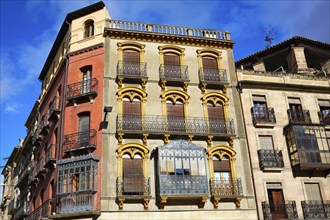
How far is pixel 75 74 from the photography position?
24375 mm

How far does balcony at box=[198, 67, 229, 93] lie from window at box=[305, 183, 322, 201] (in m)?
8.43

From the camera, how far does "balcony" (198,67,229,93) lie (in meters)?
24.4

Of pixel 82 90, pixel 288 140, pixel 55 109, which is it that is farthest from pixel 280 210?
pixel 55 109

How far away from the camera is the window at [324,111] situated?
1013 inches

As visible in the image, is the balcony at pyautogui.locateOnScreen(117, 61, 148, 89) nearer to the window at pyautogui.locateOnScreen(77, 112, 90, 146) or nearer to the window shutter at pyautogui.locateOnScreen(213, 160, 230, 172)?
the window at pyautogui.locateOnScreen(77, 112, 90, 146)

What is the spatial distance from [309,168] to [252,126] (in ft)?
14.3

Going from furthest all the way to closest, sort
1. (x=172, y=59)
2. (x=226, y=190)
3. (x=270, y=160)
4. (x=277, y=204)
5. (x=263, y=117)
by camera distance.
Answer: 1. (x=172, y=59)
2. (x=263, y=117)
3. (x=270, y=160)
4. (x=277, y=204)
5. (x=226, y=190)

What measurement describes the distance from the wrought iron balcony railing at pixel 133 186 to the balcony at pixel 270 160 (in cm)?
745

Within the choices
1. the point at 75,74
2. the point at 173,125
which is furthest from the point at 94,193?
the point at 75,74

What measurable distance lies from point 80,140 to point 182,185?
6.71m

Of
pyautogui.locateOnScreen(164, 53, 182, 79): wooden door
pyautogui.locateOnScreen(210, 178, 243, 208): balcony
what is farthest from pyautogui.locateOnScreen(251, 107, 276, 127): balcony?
pyautogui.locateOnScreen(164, 53, 182, 79): wooden door

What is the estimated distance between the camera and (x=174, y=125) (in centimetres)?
2267

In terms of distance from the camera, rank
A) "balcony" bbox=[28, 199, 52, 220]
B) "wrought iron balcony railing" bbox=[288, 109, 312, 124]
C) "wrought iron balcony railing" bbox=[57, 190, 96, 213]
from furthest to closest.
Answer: "wrought iron balcony railing" bbox=[288, 109, 312, 124] → "balcony" bbox=[28, 199, 52, 220] → "wrought iron balcony railing" bbox=[57, 190, 96, 213]

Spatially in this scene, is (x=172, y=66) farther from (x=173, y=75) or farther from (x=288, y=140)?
(x=288, y=140)
